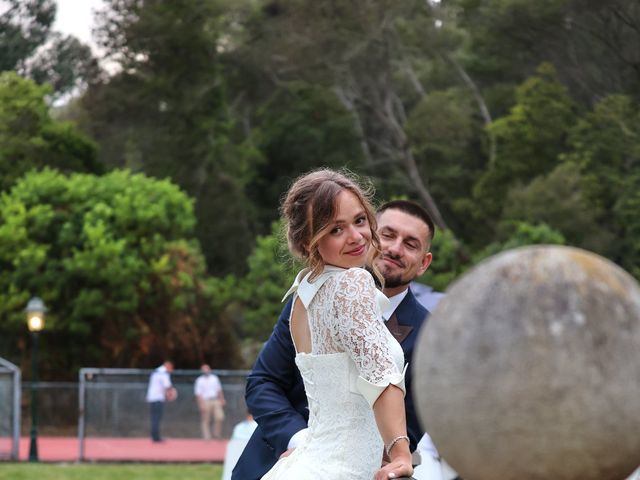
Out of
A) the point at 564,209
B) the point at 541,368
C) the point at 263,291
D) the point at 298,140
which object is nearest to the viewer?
the point at 541,368

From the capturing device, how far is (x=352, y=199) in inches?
182

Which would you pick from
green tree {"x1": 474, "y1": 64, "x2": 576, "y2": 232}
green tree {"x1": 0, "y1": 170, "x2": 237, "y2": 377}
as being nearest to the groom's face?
green tree {"x1": 0, "y1": 170, "x2": 237, "y2": 377}

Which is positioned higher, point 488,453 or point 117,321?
point 488,453

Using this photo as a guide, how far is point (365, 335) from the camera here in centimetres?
438

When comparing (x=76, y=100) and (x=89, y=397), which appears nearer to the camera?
(x=89, y=397)

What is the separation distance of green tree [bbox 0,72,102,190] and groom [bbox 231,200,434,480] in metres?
43.6

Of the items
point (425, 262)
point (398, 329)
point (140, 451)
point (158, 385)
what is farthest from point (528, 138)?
point (398, 329)

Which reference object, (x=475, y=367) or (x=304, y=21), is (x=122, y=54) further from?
(x=475, y=367)

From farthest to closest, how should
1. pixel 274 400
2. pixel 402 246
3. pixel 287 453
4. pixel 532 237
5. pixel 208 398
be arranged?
pixel 532 237
pixel 208 398
pixel 402 246
pixel 274 400
pixel 287 453

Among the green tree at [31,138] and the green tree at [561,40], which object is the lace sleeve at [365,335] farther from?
the green tree at [561,40]

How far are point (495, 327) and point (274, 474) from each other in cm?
129

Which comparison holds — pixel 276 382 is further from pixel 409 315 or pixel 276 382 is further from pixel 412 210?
pixel 412 210

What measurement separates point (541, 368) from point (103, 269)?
125 ft

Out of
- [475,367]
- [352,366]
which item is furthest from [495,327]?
[352,366]
